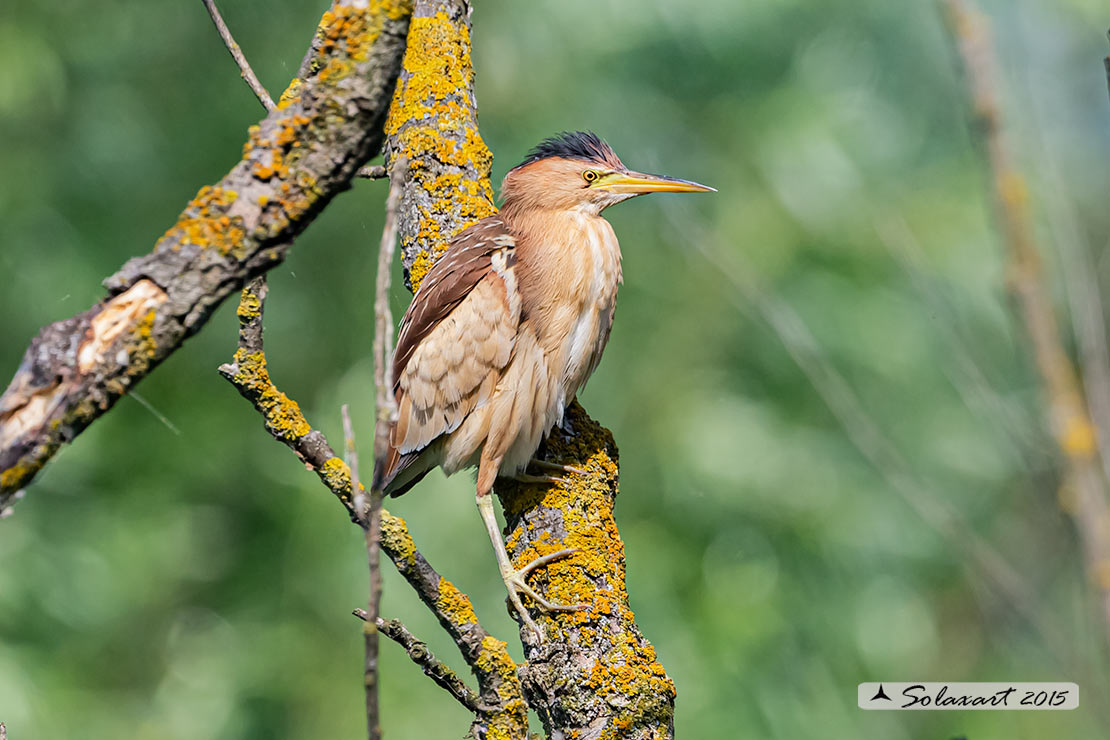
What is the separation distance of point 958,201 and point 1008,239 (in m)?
5.90

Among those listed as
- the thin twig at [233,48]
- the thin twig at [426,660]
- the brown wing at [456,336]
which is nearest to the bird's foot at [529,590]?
the thin twig at [426,660]

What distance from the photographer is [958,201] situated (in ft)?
20.3

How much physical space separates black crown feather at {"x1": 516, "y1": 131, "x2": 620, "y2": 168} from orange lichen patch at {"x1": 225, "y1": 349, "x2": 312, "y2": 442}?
4.40 feet

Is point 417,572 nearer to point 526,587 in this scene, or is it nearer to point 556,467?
point 526,587

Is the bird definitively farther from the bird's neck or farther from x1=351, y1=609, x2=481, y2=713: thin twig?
x1=351, y1=609, x2=481, y2=713: thin twig

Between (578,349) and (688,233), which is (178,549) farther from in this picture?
(688,233)

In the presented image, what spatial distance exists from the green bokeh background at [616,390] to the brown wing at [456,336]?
2457 mm

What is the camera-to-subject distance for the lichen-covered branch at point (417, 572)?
1.91 meters

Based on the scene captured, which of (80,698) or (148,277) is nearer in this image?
(148,277)

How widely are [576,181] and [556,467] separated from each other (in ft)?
3.02

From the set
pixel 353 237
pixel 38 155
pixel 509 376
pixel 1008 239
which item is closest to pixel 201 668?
pixel 353 237

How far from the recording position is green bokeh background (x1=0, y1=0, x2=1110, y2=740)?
5422 millimetres

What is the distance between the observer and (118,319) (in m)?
1.28

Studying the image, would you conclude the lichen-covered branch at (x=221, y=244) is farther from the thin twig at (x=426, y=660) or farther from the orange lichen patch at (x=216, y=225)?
the thin twig at (x=426, y=660)
